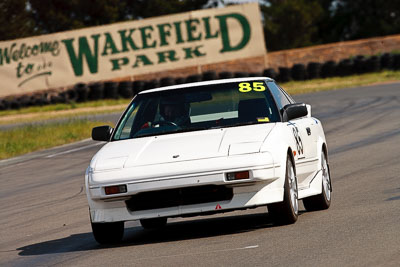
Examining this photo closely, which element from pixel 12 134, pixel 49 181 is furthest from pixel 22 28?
pixel 49 181

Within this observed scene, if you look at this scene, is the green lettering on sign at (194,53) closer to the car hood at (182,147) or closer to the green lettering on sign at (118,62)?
the green lettering on sign at (118,62)

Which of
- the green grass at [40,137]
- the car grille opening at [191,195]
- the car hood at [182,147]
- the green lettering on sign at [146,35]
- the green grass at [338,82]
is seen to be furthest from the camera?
the green lettering on sign at [146,35]

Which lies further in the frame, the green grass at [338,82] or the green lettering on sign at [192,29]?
the green lettering on sign at [192,29]

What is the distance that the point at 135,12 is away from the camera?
73688mm

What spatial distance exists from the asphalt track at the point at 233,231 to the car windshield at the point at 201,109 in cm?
95

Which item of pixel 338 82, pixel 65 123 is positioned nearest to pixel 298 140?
pixel 65 123

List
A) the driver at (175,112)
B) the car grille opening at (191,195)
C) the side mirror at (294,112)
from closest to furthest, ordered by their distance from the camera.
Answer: the car grille opening at (191,195)
the side mirror at (294,112)
the driver at (175,112)

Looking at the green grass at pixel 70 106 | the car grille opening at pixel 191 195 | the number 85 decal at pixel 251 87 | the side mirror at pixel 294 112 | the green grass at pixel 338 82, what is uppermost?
the number 85 decal at pixel 251 87

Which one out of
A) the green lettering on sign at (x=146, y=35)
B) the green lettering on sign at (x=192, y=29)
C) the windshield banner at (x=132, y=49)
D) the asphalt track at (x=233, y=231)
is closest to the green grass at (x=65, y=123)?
the windshield banner at (x=132, y=49)

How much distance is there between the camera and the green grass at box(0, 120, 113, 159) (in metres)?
24.2

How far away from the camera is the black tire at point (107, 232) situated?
28.3ft

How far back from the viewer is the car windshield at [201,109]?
9.30 m

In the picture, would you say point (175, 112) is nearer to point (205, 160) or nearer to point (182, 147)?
point (182, 147)

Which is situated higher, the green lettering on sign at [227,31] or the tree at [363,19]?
the green lettering on sign at [227,31]
